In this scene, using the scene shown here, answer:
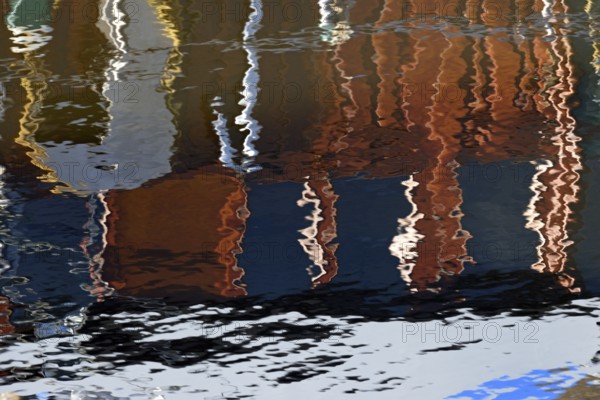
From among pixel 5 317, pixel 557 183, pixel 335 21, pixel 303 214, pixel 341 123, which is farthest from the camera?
pixel 335 21

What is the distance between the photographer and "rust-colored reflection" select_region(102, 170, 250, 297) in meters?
2.71

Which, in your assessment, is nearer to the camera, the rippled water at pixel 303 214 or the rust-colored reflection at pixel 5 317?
the rippled water at pixel 303 214

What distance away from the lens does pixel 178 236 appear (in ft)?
9.72

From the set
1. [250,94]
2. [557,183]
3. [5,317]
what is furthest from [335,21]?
[5,317]

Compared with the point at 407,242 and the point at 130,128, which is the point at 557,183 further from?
the point at 130,128

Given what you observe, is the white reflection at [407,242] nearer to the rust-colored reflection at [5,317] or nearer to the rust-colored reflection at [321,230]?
the rust-colored reflection at [321,230]

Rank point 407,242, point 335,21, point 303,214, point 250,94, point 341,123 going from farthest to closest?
point 335,21 → point 250,94 → point 341,123 → point 303,214 → point 407,242

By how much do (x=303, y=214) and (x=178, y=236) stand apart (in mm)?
427

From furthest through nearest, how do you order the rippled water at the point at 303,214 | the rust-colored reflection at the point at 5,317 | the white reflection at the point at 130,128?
the white reflection at the point at 130,128, the rust-colored reflection at the point at 5,317, the rippled water at the point at 303,214

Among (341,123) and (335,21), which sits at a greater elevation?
(335,21)

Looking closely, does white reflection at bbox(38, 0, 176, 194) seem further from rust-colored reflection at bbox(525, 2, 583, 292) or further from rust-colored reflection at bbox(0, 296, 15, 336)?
rust-colored reflection at bbox(525, 2, 583, 292)

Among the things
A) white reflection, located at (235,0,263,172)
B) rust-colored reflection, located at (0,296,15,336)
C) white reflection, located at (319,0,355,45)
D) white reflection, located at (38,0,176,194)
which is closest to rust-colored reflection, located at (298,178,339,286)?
white reflection, located at (235,0,263,172)

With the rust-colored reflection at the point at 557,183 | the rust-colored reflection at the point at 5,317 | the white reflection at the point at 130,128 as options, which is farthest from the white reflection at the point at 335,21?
the rust-colored reflection at the point at 5,317

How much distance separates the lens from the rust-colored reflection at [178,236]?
271 cm
